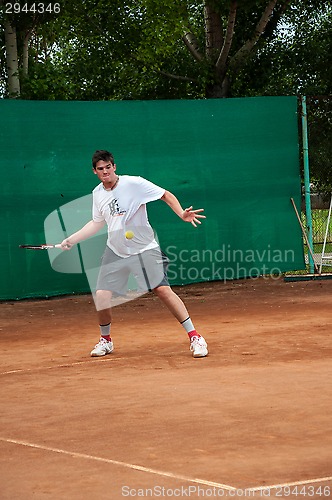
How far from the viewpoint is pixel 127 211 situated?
26.1 feet

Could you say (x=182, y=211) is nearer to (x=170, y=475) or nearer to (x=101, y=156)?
(x=101, y=156)

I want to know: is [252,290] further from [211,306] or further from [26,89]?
[26,89]

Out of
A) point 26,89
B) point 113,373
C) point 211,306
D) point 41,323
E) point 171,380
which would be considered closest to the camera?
point 171,380

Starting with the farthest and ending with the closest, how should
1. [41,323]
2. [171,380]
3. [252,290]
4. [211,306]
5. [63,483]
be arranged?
[252,290]
[211,306]
[41,323]
[171,380]
[63,483]

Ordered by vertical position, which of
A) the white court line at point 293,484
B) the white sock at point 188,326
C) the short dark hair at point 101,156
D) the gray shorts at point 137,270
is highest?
the short dark hair at point 101,156

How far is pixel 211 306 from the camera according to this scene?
11047mm

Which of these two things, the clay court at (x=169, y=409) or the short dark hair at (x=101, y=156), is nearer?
the clay court at (x=169, y=409)

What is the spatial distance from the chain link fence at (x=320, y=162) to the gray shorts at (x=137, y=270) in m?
5.61

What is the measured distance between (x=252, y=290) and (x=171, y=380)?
5.37m

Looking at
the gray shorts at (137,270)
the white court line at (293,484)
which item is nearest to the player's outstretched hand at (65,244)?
the gray shorts at (137,270)

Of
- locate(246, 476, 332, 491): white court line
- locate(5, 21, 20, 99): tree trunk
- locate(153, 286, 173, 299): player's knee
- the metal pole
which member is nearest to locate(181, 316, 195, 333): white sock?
locate(153, 286, 173, 299): player's knee

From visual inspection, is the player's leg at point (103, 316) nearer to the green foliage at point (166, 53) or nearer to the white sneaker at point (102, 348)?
the white sneaker at point (102, 348)

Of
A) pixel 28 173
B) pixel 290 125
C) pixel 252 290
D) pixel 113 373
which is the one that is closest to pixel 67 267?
pixel 28 173

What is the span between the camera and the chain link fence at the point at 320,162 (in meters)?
13.9
